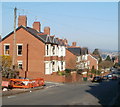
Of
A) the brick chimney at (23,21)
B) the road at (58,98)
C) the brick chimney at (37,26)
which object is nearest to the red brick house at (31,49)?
the brick chimney at (23,21)

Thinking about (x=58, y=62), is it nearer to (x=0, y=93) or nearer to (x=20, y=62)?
(x=20, y=62)

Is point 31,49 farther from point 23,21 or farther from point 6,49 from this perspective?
point 23,21

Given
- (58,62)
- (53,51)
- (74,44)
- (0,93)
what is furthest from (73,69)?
(0,93)

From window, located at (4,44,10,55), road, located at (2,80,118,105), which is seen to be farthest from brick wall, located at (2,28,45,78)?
road, located at (2,80,118,105)

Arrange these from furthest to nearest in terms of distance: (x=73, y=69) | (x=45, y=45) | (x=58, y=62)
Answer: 1. (x=73, y=69)
2. (x=58, y=62)
3. (x=45, y=45)

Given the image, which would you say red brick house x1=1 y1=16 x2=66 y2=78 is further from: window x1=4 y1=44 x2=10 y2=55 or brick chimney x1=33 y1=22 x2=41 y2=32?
brick chimney x1=33 y1=22 x2=41 y2=32

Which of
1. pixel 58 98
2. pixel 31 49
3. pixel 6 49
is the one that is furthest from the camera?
pixel 6 49

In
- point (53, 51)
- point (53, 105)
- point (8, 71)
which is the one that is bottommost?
point (53, 105)

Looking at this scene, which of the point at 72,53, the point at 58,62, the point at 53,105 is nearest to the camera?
the point at 53,105

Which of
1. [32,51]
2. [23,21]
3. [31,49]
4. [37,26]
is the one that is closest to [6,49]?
[31,49]

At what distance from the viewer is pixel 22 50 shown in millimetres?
37531

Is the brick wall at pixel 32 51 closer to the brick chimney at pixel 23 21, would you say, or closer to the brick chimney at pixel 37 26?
the brick chimney at pixel 23 21

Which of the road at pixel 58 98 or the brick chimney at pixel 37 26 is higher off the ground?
the brick chimney at pixel 37 26

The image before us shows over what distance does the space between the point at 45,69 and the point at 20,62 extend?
4445 mm
